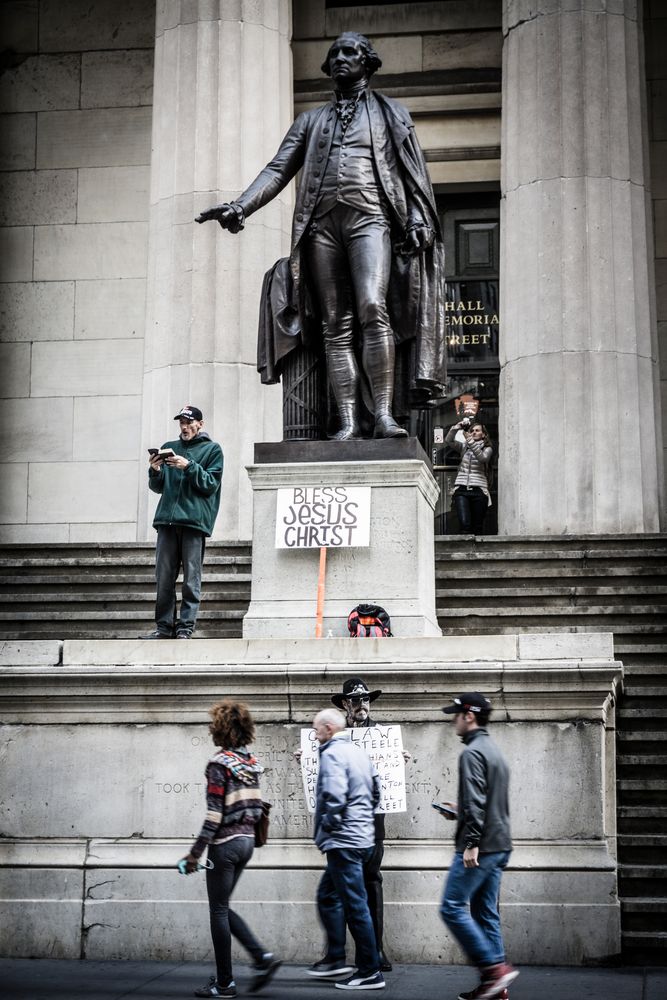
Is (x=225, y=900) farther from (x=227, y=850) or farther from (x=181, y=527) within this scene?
(x=181, y=527)

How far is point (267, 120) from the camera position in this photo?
20.0 m

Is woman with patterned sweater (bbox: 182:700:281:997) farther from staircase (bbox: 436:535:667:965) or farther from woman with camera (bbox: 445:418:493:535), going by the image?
woman with camera (bbox: 445:418:493:535)

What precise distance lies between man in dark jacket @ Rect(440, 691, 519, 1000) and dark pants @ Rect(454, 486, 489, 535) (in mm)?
10310

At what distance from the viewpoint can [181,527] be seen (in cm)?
1188

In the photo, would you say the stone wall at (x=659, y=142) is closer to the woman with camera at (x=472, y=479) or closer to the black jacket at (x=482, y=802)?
the woman with camera at (x=472, y=479)

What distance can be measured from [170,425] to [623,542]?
242 inches

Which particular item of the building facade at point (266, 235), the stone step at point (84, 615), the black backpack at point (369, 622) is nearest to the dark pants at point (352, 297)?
the black backpack at point (369, 622)

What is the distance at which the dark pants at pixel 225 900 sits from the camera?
8906 millimetres

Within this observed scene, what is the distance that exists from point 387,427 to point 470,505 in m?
7.35

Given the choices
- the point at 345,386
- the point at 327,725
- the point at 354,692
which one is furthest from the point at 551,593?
the point at 327,725

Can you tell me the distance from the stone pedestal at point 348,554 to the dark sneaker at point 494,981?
10.4ft

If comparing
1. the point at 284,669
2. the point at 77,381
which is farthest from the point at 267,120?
the point at 284,669

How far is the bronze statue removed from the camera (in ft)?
39.3

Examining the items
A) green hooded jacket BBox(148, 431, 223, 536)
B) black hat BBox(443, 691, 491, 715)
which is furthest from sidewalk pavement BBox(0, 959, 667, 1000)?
green hooded jacket BBox(148, 431, 223, 536)
